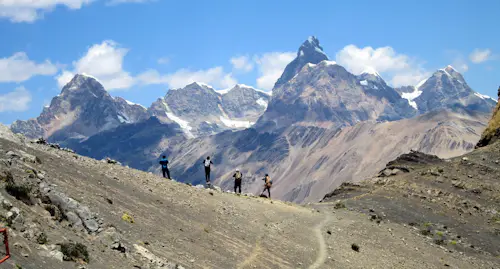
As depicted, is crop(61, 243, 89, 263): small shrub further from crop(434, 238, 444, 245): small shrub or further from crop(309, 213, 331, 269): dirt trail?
crop(434, 238, 444, 245): small shrub

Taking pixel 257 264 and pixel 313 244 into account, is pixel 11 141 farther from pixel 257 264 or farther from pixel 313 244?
pixel 313 244

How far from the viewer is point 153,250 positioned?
2662 centimetres

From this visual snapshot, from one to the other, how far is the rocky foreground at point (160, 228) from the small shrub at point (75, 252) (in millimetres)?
43

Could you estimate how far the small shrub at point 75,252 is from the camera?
2072 cm

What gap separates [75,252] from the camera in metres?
21.0

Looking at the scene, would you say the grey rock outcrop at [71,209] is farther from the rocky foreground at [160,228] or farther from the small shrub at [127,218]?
the small shrub at [127,218]

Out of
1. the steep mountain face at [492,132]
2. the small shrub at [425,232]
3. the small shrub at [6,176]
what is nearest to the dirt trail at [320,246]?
the small shrub at [425,232]

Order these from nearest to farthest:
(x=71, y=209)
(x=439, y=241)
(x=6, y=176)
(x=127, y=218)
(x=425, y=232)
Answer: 1. (x=6, y=176)
2. (x=71, y=209)
3. (x=127, y=218)
4. (x=439, y=241)
5. (x=425, y=232)

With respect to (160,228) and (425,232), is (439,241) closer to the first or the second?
(425,232)

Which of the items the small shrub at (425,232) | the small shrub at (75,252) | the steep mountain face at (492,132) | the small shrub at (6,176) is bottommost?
the small shrub at (75,252)

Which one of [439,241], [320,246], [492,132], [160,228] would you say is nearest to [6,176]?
[160,228]

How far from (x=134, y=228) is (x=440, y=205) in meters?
46.0

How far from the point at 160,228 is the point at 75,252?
30.4 feet

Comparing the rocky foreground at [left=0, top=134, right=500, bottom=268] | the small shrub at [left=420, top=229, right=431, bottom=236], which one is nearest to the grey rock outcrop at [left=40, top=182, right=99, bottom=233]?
the rocky foreground at [left=0, top=134, right=500, bottom=268]
